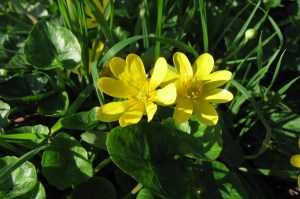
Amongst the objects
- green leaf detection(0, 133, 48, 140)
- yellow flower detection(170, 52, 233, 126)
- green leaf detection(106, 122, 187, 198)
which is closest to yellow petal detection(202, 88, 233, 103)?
yellow flower detection(170, 52, 233, 126)

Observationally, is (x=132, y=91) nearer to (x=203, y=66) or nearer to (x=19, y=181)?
(x=203, y=66)

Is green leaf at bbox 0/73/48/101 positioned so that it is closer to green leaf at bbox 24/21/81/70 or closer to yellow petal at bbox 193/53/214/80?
green leaf at bbox 24/21/81/70

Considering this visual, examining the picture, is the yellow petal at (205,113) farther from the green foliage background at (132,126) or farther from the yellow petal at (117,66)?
the yellow petal at (117,66)

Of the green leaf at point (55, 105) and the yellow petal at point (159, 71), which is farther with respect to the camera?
the green leaf at point (55, 105)

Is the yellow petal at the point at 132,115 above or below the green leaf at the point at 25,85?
above

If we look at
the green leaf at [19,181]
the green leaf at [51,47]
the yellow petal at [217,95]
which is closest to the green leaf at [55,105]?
the green leaf at [51,47]

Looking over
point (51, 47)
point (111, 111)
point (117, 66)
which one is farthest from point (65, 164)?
point (51, 47)

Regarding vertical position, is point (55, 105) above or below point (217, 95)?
below

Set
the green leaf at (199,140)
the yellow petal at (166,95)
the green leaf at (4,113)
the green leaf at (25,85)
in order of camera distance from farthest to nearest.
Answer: the green leaf at (25,85) < the green leaf at (4,113) < the green leaf at (199,140) < the yellow petal at (166,95)
